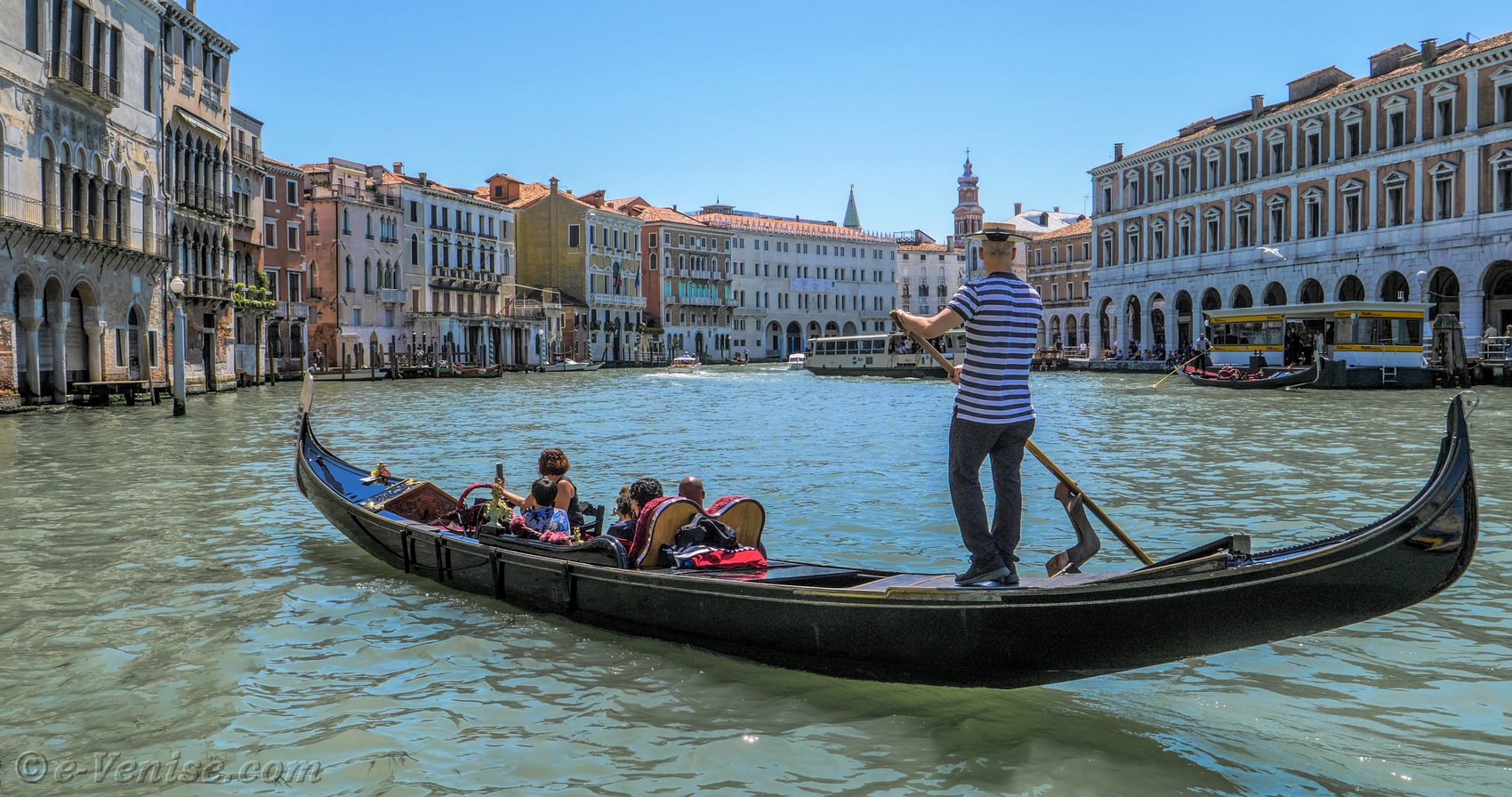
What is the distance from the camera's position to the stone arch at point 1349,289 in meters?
37.0

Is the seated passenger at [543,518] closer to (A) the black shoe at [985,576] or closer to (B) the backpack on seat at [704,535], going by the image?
(B) the backpack on seat at [704,535]

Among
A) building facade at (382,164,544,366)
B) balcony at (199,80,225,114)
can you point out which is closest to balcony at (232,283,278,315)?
balcony at (199,80,225,114)

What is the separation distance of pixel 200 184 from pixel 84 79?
9.82 metres

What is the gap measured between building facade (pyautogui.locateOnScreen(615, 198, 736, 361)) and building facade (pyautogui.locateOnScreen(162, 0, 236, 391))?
43187 millimetres

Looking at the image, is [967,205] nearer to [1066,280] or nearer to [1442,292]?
[1066,280]

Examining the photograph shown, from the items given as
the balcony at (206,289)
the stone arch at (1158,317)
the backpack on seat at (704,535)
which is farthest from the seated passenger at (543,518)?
the stone arch at (1158,317)

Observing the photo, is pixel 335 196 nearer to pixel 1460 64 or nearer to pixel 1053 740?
pixel 1460 64

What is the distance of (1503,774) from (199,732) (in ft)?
15.3

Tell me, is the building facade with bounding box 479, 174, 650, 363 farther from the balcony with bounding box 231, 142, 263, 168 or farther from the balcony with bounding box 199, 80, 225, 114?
the balcony with bounding box 199, 80, 225, 114

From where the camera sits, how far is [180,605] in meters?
6.48

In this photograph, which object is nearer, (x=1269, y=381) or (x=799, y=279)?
(x=1269, y=381)

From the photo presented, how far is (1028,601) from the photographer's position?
421 centimetres

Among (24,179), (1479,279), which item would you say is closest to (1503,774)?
(24,179)

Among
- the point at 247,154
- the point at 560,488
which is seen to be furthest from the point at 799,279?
the point at 560,488
